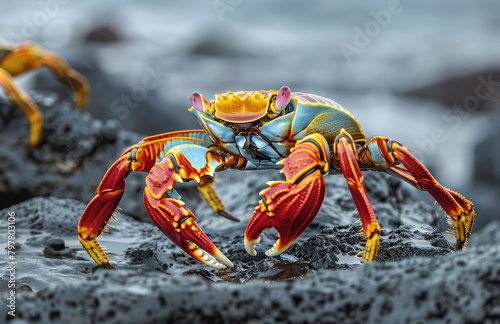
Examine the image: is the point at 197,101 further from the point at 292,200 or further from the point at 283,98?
the point at 292,200

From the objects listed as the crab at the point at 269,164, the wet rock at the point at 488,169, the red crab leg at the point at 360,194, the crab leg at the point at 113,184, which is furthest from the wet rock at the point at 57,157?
the wet rock at the point at 488,169

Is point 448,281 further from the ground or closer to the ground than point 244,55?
closer to the ground

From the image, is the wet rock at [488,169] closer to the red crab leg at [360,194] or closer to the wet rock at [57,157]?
the wet rock at [57,157]

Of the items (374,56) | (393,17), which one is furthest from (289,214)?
(393,17)

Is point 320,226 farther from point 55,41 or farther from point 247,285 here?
point 55,41

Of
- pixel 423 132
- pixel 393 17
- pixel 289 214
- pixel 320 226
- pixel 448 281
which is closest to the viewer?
pixel 448 281
